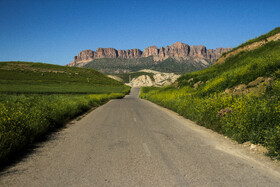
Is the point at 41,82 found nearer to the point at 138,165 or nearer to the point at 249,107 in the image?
the point at 249,107

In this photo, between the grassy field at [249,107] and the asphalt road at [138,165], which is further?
the grassy field at [249,107]

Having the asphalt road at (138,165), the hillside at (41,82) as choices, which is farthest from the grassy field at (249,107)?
the hillside at (41,82)

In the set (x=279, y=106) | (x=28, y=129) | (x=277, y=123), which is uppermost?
(x=279, y=106)

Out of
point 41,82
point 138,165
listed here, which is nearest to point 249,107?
point 138,165

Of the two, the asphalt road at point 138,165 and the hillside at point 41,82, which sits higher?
the hillside at point 41,82

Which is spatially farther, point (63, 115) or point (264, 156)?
point (63, 115)

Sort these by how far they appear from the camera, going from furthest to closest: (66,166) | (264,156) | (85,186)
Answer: (264,156) → (66,166) → (85,186)

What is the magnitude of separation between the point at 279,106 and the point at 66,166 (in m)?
6.81

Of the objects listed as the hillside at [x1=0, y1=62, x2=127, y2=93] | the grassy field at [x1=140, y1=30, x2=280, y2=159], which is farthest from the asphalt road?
the hillside at [x1=0, y1=62, x2=127, y2=93]

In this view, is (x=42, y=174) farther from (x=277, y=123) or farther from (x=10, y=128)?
(x=277, y=123)

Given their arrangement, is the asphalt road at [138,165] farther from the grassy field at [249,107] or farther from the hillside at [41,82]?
the hillside at [41,82]

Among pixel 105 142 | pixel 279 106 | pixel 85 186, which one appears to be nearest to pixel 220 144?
pixel 279 106

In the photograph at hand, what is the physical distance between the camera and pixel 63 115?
42.0ft

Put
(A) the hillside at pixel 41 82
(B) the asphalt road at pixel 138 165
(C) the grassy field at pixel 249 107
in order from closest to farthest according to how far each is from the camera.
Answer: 1. (B) the asphalt road at pixel 138 165
2. (C) the grassy field at pixel 249 107
3. (A) the hillside at pixel 41 82
